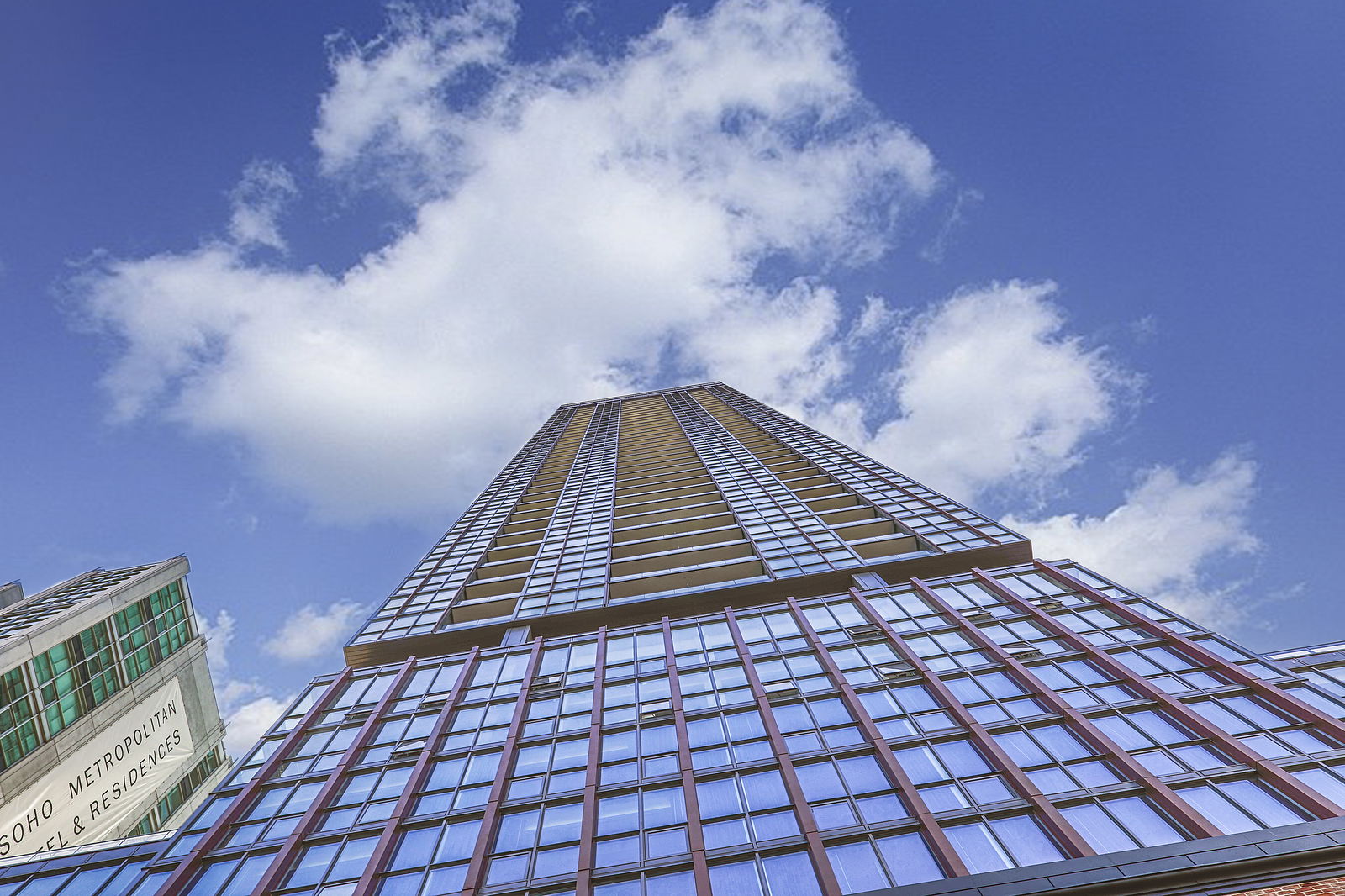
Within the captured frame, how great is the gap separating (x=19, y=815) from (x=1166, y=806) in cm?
5199

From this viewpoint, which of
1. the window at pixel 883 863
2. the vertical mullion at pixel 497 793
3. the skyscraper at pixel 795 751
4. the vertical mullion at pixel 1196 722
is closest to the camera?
the window at pixel 883 863

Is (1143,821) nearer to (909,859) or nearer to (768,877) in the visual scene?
(909,859)

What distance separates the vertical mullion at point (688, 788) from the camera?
18781 millimetres

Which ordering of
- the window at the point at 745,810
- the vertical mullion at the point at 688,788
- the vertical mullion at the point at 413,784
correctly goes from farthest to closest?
1. the vertical mullion at the point at 413,784
2. the window at the point at 745,810
3. the vertical mullion at the point at 688,788

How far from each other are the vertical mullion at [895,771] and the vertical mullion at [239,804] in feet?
63.5

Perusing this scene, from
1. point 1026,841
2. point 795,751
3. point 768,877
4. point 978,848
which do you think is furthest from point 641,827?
point 1026,841

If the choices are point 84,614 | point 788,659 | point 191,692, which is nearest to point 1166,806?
point 788,659

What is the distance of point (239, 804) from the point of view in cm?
2508

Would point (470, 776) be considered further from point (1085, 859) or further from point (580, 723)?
point (1085, 859)

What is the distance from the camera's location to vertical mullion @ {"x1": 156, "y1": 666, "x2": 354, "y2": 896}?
21406 millimetres

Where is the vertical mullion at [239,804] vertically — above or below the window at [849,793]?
above

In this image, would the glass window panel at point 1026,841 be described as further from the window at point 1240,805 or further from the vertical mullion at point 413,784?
the vertical mullion at point 413,784

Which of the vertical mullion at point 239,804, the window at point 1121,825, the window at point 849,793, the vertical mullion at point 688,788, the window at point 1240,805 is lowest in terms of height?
the window at point 1240,805

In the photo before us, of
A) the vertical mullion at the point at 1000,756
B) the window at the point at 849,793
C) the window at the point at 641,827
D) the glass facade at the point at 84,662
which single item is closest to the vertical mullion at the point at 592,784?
the window at the point at 641,827
